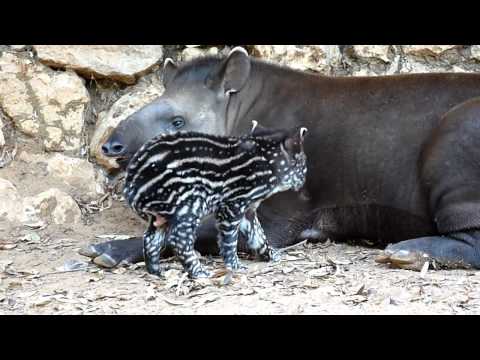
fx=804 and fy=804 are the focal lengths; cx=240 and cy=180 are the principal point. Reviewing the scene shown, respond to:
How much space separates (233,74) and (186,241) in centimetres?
168

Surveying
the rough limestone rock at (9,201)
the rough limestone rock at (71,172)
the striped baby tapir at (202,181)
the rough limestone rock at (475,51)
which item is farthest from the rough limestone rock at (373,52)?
the rough limestone rock at (9,201)

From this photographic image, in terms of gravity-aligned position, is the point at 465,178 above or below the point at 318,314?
above

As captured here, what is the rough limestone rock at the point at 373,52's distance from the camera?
23.5ft

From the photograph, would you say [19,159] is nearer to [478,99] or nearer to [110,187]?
[110,187]

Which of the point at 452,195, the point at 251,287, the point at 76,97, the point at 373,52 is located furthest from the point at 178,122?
the point at 373,52

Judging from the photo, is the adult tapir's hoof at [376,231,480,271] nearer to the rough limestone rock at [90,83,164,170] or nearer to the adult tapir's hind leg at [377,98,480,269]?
the adult tapir's hind leg at [377,98,480,269]

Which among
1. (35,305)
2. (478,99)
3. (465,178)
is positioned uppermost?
(478,99)

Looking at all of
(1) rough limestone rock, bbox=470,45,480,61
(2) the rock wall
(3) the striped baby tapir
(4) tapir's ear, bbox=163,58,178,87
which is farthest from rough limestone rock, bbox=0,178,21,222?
(1) rough limestone rock, bbox=470,45,480,61

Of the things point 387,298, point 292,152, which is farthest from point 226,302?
point 292,152

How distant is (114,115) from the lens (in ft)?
22.4

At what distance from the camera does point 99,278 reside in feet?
16.4

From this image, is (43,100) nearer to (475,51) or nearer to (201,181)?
(201,181)

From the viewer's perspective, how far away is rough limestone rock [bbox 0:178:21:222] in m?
6.32

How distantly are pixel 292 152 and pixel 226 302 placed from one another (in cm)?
119
